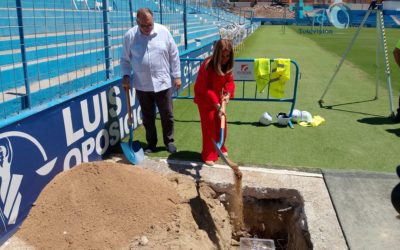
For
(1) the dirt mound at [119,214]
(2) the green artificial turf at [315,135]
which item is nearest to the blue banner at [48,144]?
(1) the dirt mound at [119,214]

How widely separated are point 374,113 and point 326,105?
991mm

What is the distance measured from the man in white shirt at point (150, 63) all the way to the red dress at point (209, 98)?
498mm

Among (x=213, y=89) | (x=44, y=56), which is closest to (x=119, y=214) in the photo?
(x=213, y=89)

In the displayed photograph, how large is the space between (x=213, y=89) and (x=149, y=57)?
2.99 ft

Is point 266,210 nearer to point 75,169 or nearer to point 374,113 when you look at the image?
point 75,169

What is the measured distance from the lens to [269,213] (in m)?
4.34

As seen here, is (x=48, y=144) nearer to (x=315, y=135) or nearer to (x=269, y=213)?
(x=269, y=213)

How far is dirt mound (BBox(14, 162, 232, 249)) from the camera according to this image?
3.24 m

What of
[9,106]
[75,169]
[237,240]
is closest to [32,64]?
[9,106]

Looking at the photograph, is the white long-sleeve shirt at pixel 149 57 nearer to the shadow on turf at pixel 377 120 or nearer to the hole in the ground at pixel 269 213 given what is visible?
the hole in the ground at pixel 269 213

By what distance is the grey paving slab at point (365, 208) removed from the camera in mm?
3328

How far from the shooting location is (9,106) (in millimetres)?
3656

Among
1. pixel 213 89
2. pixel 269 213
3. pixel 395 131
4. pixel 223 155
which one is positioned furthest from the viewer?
pixel 395 131

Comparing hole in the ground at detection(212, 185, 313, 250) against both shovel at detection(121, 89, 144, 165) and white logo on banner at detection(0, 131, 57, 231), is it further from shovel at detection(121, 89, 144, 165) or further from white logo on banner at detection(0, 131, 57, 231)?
white logo on banner at detection(0, 131, 57, 231)
